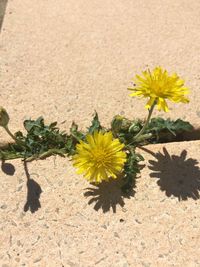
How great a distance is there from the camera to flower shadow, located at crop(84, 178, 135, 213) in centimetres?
197

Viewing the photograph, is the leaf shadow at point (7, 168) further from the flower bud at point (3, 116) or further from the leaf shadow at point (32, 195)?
the flower bud at point (3, 116)

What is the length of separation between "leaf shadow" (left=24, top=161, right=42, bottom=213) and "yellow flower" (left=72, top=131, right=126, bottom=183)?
29cm

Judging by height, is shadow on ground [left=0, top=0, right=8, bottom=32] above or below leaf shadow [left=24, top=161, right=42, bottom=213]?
above

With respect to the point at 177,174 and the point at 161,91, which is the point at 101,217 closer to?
the point at 177,174

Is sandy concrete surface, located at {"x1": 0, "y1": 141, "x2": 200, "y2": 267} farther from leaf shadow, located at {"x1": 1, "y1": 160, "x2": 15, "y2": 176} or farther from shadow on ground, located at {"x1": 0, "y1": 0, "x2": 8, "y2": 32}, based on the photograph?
shadow on ground, located at {"x1": 0, "y1": 0, "x2": 8, "y2": 32}

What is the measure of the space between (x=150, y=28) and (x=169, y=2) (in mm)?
388

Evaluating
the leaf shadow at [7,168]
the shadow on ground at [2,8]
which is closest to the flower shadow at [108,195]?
the leaf shadow at [7,168]

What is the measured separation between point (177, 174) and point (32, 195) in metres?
0.75

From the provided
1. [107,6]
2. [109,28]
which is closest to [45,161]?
[109,28]

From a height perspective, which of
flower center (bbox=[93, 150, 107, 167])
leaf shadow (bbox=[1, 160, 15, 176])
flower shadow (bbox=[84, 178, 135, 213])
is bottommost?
leaf shadow (bbox=[1, 160, 15, 176])

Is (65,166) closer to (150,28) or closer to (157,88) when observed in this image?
(157,88)

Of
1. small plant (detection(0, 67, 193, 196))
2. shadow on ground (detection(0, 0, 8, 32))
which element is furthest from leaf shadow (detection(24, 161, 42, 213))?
shadow on ground (detection(0, 0, 8, 32))

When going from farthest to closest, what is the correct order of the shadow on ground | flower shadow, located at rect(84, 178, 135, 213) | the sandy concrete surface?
the shadow on ground, flower shadow, located at rect(84, 178, 135, 213), the sandy concrete surface

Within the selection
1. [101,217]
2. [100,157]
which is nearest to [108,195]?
[101,217]
